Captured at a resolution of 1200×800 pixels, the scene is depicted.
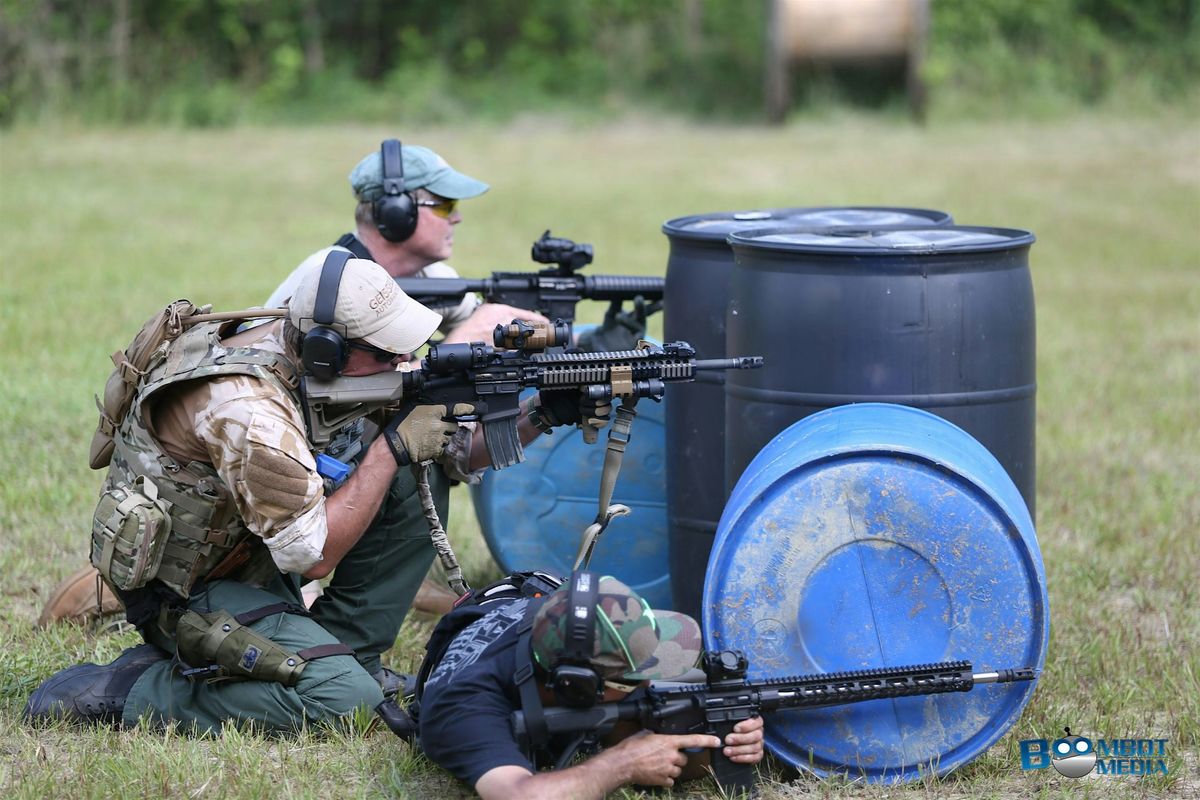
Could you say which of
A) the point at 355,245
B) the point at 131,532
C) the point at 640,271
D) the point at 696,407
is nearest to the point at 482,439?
the point at 696,407

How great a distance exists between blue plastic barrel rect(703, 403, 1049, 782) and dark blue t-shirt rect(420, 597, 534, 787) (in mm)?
616

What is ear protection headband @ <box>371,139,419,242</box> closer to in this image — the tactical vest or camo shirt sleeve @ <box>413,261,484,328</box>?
camo shirt sleeve @ <box>413,261,484,328</box>

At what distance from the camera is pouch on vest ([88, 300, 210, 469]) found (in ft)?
14.5

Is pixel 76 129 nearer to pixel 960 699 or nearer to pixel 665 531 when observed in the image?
pixel 665 531

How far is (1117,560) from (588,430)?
9.59 ft

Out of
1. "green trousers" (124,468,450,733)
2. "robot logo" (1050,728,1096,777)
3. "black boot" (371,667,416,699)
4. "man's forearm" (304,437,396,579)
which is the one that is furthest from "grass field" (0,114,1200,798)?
"man's forearm" (304,437,396,579)

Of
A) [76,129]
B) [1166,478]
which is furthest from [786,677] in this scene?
[76,129]

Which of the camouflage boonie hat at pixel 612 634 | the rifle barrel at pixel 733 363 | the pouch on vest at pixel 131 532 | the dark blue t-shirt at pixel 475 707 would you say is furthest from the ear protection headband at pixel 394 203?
the camouflage boonie hat at pixel 612 634

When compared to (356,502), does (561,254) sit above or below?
above

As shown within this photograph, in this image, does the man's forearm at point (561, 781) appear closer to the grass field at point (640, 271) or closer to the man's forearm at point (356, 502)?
the grass field at point (640, 271)

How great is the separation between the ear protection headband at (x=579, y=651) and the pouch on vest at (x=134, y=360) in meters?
1.55

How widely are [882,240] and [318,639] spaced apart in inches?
88.5

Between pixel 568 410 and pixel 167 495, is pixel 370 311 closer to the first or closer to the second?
pixel 568 410

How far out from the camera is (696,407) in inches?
203
